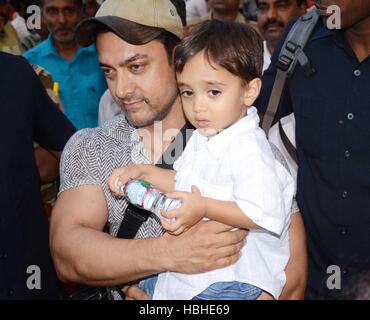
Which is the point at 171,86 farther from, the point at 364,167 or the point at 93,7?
the point at 93,7

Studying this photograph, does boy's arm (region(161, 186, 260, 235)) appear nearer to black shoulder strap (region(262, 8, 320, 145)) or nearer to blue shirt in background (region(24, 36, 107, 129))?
black shoulder strap (region(262, 8, 320, 145))

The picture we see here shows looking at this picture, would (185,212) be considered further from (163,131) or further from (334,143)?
(334,143)

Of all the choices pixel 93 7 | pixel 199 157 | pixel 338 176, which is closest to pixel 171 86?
pixel 199 157

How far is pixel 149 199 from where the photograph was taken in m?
2.39

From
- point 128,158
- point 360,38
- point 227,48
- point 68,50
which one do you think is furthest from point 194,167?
point 68,50

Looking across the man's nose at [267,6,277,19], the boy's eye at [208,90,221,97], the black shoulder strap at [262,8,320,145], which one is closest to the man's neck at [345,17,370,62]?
the black shoulder strap at [262,8,320,145]

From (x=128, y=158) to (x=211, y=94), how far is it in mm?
565

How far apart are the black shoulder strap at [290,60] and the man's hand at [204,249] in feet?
3.77

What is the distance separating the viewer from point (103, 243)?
261 cm

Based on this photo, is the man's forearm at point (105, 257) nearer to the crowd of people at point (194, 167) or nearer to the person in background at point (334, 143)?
the crowd of people at point (194, 167)

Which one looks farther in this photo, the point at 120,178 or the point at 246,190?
the point at 120,178

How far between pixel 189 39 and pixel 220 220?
78 cm

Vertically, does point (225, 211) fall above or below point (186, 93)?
below

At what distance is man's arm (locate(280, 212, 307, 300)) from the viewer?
9.02 ft
